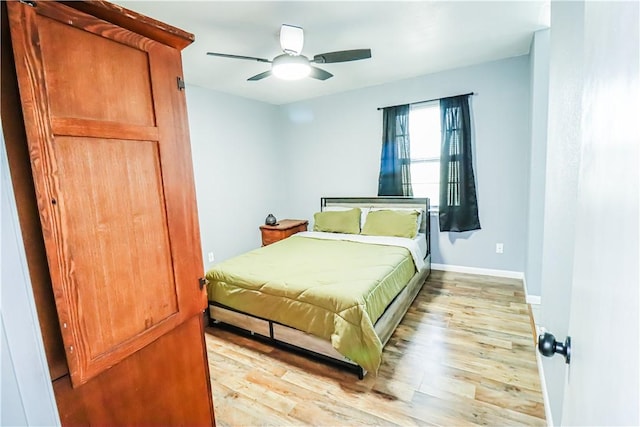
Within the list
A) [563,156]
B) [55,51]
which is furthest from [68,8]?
[563,156]

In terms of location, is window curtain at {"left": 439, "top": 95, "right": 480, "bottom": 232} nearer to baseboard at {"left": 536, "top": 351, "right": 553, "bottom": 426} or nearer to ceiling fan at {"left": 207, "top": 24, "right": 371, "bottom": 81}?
ceiling fan at {"left": 207, "top": 24, "right": 371, "bottom": 81}

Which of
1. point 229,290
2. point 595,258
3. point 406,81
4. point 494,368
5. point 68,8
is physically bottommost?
point 494,368

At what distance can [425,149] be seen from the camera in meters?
4.00

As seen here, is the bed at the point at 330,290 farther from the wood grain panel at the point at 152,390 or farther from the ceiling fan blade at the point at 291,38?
the ceiling fan blade at the point at 291,38

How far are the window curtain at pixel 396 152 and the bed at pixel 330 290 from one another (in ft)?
1.73

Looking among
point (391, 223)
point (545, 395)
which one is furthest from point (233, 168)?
point (545, 395)

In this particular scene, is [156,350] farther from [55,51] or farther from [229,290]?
[229,290]

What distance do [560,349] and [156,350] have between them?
1305 millimetres

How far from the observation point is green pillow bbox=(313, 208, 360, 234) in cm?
400

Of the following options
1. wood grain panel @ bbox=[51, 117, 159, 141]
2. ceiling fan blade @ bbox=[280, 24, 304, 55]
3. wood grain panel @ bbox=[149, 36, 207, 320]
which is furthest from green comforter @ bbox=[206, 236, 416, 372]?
ceiling fan blade @ bbox=[280, 24, 304, 55]

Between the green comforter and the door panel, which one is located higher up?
the door panel

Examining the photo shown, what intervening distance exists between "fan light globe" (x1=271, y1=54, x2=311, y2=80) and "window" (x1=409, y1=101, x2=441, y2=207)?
1990mm

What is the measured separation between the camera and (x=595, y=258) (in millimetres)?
591

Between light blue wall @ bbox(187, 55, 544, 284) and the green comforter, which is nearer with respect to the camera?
the green comforter
